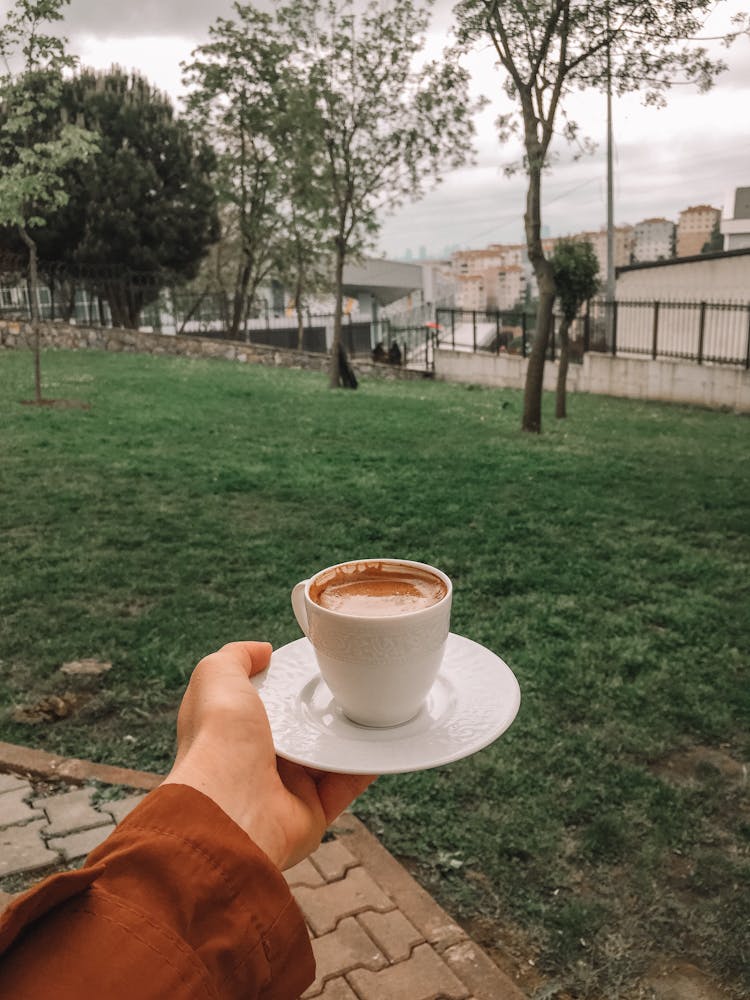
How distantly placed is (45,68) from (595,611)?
1230 cm

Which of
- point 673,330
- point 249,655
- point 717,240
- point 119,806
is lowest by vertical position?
point 119,806

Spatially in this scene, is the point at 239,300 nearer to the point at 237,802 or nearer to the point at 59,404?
the point at 59,404

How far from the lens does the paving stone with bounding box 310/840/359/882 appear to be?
312 cm

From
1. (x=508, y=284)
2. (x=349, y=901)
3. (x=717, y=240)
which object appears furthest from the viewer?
(x=508, y=284)

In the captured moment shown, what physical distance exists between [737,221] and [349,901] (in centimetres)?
4502

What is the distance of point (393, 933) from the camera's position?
2818 mm

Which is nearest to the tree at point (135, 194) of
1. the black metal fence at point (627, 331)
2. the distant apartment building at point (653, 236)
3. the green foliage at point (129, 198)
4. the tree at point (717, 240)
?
the green foliage at point (129, 198)

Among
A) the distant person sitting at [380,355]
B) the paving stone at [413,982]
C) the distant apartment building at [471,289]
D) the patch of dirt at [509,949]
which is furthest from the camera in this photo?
the distant apartment building at [471,289]

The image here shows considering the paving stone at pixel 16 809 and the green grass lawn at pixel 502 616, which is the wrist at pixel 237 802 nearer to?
the green grass lawn at pixel 502 616

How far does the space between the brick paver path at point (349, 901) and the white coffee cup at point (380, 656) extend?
63.2 inches

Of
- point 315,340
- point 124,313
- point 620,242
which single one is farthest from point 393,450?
point 620,242

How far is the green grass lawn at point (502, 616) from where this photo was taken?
10.1ft

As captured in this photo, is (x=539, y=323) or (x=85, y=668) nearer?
(x=85, y=668)

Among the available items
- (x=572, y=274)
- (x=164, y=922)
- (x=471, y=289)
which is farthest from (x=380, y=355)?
(x=471, y=289)
